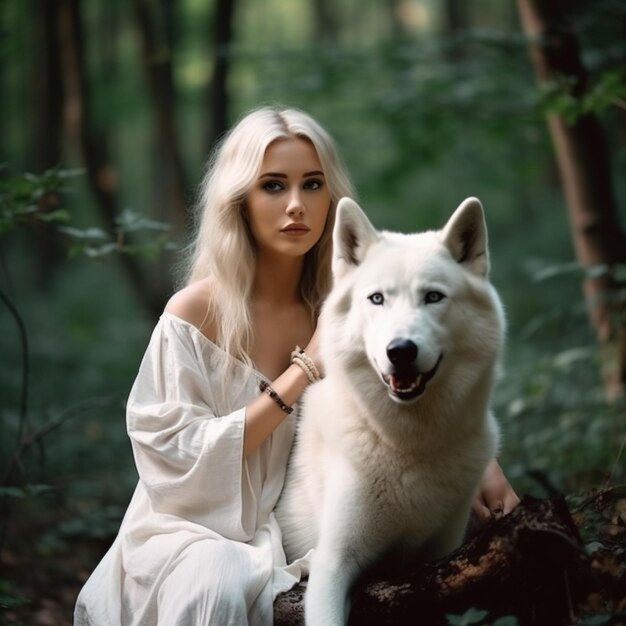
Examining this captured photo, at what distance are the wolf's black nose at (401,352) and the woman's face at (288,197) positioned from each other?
941mm

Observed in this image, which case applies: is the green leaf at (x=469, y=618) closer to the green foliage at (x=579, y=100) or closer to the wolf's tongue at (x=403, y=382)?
the wolf's tongue at (x=403, y=382)

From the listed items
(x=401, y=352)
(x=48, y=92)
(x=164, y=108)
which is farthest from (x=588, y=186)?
(x=48, y=92)

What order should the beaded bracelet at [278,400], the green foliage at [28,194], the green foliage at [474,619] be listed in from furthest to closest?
1. the green foliage at [28,194]
2. the beaded bracelet at [278,400]
3. the green foliage at [474,619]

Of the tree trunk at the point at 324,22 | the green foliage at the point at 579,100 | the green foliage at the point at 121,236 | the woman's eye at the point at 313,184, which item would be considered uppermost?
the tree trunk at the point at 324,22

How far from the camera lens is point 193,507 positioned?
2943 mm

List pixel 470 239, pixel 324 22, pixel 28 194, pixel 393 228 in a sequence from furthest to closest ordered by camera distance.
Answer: pixel 324 22 → pixel 393 228 → pixel 28 194 → pixel 470 239

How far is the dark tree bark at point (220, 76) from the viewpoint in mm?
8305

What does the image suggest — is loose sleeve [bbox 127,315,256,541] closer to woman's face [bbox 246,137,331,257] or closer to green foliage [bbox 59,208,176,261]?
woman's face [bbox 246,137,331,257]

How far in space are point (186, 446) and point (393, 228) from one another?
1248 cm

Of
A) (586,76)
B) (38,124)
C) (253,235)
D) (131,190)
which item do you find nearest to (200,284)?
(253,235)

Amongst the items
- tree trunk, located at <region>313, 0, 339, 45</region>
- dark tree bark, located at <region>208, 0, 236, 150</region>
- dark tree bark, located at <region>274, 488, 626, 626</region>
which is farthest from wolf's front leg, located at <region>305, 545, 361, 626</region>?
tree trunk, located at <region>313, 0, 339, 45</region>

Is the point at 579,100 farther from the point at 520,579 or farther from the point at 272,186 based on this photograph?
the point at 520,579

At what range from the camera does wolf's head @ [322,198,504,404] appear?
2543 mm

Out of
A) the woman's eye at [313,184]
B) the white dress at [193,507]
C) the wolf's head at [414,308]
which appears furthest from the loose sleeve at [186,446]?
the woman's eye at [313,184]
